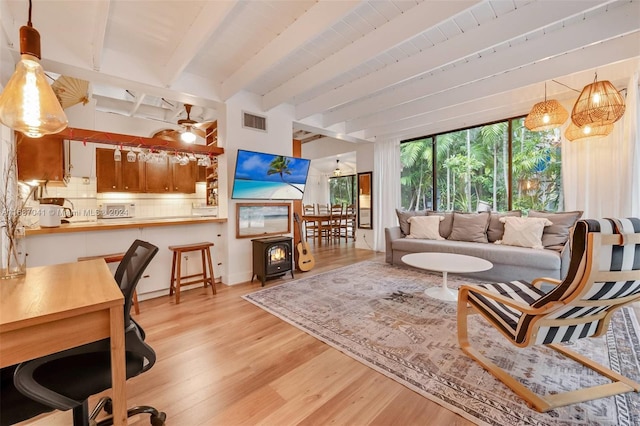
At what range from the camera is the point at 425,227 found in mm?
4629

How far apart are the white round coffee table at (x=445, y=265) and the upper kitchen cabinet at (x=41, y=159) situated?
418cm

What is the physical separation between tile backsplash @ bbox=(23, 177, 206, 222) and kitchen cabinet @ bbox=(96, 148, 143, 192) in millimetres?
175

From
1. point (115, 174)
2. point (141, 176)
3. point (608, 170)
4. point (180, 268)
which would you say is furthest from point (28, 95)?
point (608, 170)

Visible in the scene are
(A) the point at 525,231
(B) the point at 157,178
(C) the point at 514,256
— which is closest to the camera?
(C) the point at 514,256

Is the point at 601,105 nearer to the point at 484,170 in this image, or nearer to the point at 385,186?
the point at 484,170

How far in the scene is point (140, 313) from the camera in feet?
9.12

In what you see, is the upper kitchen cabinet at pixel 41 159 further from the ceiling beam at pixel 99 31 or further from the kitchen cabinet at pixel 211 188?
the kitchen cabinet at pixel 211 188

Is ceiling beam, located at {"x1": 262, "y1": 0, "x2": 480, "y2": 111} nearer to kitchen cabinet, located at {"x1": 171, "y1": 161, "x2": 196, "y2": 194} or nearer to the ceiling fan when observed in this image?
the ceiling fan

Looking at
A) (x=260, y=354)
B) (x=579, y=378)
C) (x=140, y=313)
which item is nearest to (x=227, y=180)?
(x=140, y=313)

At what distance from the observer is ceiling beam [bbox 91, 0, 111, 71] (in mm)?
2047

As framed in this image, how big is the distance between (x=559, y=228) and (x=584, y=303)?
9.66 feet

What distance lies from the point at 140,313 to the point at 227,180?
76.1 inches

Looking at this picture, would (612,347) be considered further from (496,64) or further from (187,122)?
(187,122)

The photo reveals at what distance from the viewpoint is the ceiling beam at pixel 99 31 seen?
2047mm
